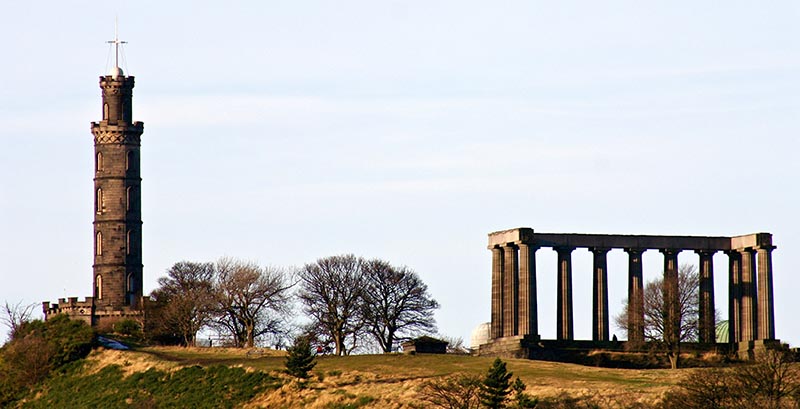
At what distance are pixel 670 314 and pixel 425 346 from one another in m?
17.7

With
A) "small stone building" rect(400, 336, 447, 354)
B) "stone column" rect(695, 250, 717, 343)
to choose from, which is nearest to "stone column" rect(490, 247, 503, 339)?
"small stone building" rect(400, 336, 447, 354)

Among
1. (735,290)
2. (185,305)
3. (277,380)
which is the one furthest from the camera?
(185,305)

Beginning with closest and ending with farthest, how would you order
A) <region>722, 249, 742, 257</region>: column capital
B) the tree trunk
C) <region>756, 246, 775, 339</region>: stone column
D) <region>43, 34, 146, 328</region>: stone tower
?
the tree trunk, <region>756, 246, 775, 339</region>: stone column, <region>722, 249, 742, 257</region>: column capital, <region>43, 34, 146, 328</region>: stone tower

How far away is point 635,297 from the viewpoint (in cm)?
15150

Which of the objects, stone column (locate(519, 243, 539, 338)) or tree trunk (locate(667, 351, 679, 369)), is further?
stone column (locate(519, 243, 539, 338))

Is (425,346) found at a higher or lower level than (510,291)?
lower

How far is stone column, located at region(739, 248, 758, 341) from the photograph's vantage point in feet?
507

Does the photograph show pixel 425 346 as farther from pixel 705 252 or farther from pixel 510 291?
pixel 705 252

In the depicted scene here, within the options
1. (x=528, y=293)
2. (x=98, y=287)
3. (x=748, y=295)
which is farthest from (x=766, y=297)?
(x=98, y=287)

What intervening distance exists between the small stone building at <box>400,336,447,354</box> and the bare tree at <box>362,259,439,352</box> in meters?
16.3

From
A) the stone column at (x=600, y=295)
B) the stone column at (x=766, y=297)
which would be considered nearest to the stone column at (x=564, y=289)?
the stone column at (x=600, y=295)

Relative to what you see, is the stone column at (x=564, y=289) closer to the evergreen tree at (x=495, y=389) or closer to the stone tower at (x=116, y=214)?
the evergreen tree at (x=495, y=389)

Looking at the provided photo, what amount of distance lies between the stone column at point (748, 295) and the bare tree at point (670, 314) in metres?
4.49

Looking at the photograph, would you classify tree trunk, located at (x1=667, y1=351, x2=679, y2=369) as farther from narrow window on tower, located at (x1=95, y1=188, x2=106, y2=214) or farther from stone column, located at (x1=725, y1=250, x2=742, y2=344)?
narrow window on tower, located at (x1=95, y1=188, x2=106, y2=214)
